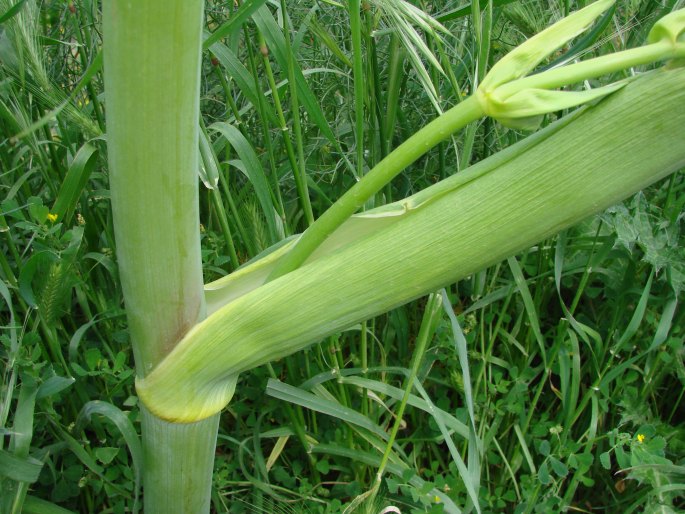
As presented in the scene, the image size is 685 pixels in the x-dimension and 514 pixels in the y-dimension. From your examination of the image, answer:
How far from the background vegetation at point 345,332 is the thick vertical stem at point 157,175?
23 centimetres

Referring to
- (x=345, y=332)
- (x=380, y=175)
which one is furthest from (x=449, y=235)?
(x=345, y=332)

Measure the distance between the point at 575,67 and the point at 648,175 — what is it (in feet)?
0.33

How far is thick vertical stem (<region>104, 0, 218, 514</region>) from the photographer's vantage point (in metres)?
0.43

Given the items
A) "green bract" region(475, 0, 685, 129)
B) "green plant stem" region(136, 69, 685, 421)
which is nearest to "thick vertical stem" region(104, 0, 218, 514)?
"green plant stem" region(136, 69, 685, 421)

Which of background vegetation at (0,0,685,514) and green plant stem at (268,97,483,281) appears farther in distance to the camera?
background vegetation at (0,0,685,514)

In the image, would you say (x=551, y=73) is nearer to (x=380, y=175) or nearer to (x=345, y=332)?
(x=380, y=175)

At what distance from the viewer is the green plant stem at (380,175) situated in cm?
45

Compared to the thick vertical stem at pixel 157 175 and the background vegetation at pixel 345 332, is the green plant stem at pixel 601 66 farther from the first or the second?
the background vegetation at pixel 345 332

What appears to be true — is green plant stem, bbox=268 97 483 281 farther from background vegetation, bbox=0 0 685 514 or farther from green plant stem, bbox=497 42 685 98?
background vegetation, bbox=0 0 685 514

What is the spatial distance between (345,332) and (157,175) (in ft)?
2.04

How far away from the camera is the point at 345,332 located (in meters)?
1.06

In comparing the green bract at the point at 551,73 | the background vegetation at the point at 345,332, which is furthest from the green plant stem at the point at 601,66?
the background vegetation at the point at 345,332

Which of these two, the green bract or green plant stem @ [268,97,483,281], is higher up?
the green bract

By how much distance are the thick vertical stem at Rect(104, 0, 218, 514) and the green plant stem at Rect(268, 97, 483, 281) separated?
0.09 meters
